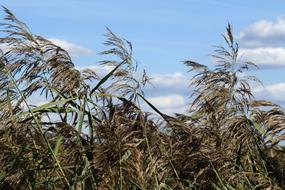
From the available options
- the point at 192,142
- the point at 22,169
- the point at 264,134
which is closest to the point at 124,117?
the point at 192,142

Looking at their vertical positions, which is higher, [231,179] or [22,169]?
[231,179]

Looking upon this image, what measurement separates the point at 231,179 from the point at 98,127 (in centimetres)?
129

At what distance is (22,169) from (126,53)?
4.32 ft

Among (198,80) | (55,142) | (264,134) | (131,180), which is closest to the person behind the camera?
(131,180)

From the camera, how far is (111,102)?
16.7ft

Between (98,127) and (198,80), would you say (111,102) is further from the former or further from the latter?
(198,80)

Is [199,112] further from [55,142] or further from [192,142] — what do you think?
[55,142]

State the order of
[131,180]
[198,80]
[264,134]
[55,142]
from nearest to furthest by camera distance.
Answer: [131,180] → [55,142] → [264,134] → [198,80]

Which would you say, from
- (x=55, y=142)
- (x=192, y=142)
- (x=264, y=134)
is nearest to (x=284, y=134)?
(x=264, y=134)

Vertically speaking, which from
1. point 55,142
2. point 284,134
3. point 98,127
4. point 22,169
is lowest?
point 22,169

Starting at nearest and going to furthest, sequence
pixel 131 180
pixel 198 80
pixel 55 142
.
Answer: pixel 131 180, pixel 55 142, pixel 198 80

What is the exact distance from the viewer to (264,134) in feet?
17.9

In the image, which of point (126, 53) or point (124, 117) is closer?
point (124, 117)

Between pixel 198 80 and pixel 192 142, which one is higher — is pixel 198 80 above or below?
above
